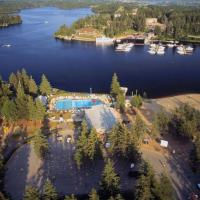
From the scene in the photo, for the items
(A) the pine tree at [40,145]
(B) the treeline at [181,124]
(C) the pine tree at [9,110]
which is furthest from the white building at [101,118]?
(C) the pine tree at [9,110]

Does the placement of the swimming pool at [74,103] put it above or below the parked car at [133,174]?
above

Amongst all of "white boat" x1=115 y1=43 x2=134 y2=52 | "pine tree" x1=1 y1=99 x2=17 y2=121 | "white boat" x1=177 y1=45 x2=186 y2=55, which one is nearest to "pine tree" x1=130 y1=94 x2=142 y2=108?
"pine tree" x1=1 y1=99 x2=17 y2=121

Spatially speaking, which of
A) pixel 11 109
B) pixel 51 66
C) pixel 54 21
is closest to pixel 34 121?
pixel 11 109

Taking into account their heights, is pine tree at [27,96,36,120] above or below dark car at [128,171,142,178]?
above

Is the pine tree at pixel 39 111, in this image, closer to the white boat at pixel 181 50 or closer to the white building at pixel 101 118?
the white building at pixel 101 118

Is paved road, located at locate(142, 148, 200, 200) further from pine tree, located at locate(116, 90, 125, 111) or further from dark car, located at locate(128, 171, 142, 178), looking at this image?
pine tree, located at locate(116, 90, 125, 111)

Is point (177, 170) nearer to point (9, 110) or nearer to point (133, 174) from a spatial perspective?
point (133, 174)
